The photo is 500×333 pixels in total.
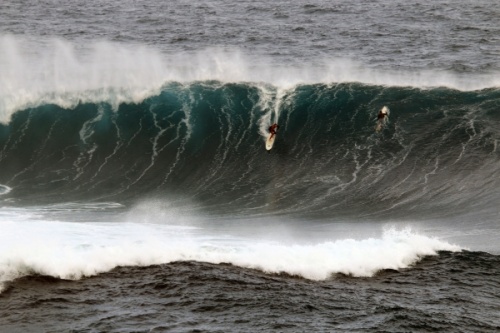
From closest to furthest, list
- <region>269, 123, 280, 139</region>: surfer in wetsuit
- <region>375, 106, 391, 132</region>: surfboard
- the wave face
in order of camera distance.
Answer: the wave face < <region>269, 123, 280, 139</region>: surfer in wetsuit < <region>375, 106, 391, 132</region>: surfboard

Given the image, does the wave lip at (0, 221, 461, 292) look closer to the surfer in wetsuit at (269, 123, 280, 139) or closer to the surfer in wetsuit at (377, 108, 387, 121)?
the surfer in wetsuit at (269, 123, 280, 139)

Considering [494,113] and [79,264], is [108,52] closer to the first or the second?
[494,113]

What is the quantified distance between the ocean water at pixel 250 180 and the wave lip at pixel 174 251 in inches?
1.8

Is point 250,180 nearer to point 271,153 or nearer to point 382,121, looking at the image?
point 271,153

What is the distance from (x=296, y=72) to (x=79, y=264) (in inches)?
679

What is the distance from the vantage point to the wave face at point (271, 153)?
1892 cm

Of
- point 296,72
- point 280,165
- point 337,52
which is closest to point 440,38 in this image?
point 337,52

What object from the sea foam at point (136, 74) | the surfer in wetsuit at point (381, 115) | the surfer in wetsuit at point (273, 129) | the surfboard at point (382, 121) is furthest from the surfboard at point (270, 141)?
the sea foam at point (136, 74)

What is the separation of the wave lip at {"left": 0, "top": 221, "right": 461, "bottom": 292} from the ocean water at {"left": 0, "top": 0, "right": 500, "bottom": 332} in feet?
0.15

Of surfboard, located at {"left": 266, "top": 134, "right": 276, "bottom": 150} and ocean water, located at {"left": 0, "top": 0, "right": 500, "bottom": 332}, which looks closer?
ocean water, located at {"left": 0, "top": 0, "right": 500, "bottom": 332}

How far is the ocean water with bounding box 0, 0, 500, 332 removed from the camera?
11.9 m

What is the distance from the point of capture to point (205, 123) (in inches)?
941

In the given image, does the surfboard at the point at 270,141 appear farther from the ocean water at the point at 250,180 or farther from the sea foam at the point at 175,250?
the sea foam at the point at 175,250

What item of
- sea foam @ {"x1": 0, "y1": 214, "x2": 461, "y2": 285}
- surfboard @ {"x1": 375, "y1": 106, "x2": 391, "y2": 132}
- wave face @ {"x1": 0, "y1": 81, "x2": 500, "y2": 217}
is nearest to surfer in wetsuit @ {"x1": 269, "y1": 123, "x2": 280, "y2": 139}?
wave face @ {"x1": 0, "y1": 81, "x2": 500, "y2": 217}
